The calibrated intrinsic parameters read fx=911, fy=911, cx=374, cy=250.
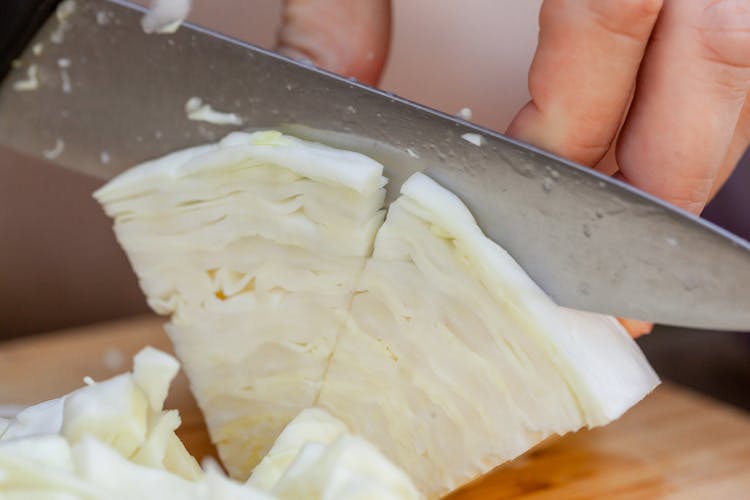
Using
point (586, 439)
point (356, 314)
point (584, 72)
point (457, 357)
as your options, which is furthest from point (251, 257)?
point (586, 439)

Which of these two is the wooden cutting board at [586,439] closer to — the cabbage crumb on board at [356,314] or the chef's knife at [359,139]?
the cabbage crumb on board at [356,314]

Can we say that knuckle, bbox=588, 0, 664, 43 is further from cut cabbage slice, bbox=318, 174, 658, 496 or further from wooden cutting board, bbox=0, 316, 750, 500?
wooden cutting board, bbox=0, 316, 750, 500

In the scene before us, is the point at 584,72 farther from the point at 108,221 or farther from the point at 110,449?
the point at 108,221

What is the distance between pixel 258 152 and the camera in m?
1.05

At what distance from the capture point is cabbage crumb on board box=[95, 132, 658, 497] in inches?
39.2

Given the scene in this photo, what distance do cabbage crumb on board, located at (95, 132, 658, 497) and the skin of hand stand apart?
0.16 m

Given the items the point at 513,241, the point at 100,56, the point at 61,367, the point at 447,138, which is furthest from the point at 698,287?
the point at 61,367

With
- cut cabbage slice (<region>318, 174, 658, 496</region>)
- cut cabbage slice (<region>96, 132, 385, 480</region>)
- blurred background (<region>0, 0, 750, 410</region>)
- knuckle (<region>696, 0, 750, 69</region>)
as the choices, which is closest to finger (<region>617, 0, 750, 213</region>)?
knuckle (<region>696, 0, 750, 69</region>)

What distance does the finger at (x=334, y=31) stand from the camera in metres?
→ 1.31

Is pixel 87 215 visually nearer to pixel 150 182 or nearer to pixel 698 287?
pixel 150 182

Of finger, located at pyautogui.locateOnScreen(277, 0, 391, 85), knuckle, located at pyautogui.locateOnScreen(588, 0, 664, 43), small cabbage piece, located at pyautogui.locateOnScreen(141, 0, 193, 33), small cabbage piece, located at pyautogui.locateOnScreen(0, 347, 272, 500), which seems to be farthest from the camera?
finger, located at pyautogui.locateOnScreen(277, 0, 391, 85)

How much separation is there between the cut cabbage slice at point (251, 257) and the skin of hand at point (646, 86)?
0.22 metres

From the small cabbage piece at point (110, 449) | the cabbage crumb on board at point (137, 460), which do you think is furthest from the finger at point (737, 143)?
the small cabbage piece at point (110, 449)

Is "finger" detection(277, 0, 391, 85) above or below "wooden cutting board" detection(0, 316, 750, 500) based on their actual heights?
above
